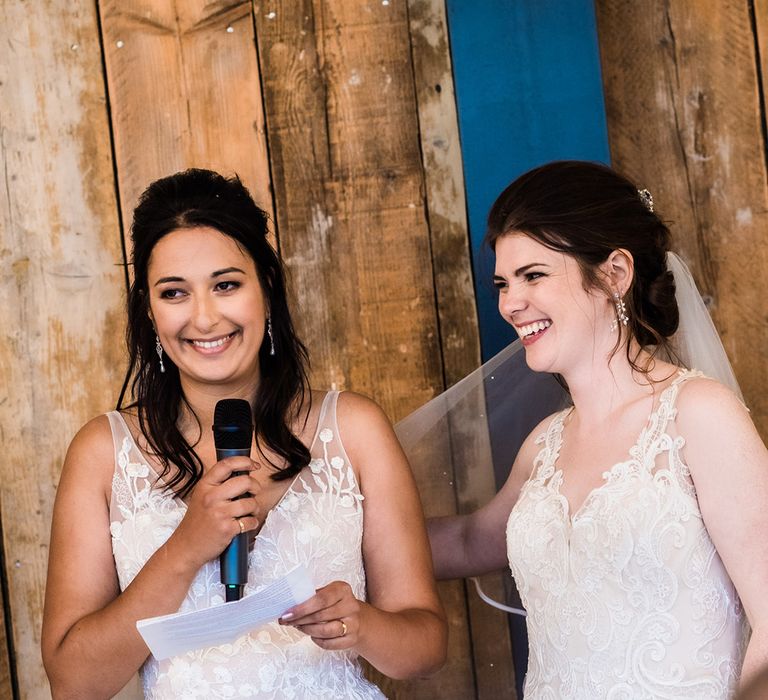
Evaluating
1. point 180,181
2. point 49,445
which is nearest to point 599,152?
point 180,181

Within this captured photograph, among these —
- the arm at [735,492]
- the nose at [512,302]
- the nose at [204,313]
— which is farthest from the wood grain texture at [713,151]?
the nose at [204,313]

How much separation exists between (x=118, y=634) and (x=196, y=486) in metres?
0.33

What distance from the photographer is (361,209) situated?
3021 millimetres

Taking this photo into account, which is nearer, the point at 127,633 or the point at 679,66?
the point at 127,633

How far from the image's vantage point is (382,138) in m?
3.02

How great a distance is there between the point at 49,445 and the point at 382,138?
1185 millimetres

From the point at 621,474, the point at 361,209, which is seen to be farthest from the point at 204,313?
the point at 621,474

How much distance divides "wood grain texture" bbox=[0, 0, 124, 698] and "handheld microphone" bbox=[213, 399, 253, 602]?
3.63ft

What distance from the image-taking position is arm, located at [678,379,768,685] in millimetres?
2006

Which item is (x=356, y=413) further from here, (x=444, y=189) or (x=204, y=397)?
(x=444, y=189)

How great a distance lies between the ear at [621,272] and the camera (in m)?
2.33

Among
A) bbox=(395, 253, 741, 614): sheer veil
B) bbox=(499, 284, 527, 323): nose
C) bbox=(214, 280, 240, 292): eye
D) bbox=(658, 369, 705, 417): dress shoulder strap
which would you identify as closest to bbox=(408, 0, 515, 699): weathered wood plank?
bbox=(395, 253, 741, 614): sheer veil

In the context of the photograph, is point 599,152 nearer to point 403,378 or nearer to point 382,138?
point 382,138

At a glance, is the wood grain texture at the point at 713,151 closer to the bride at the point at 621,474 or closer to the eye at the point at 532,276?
the bride at the point at 621,474
